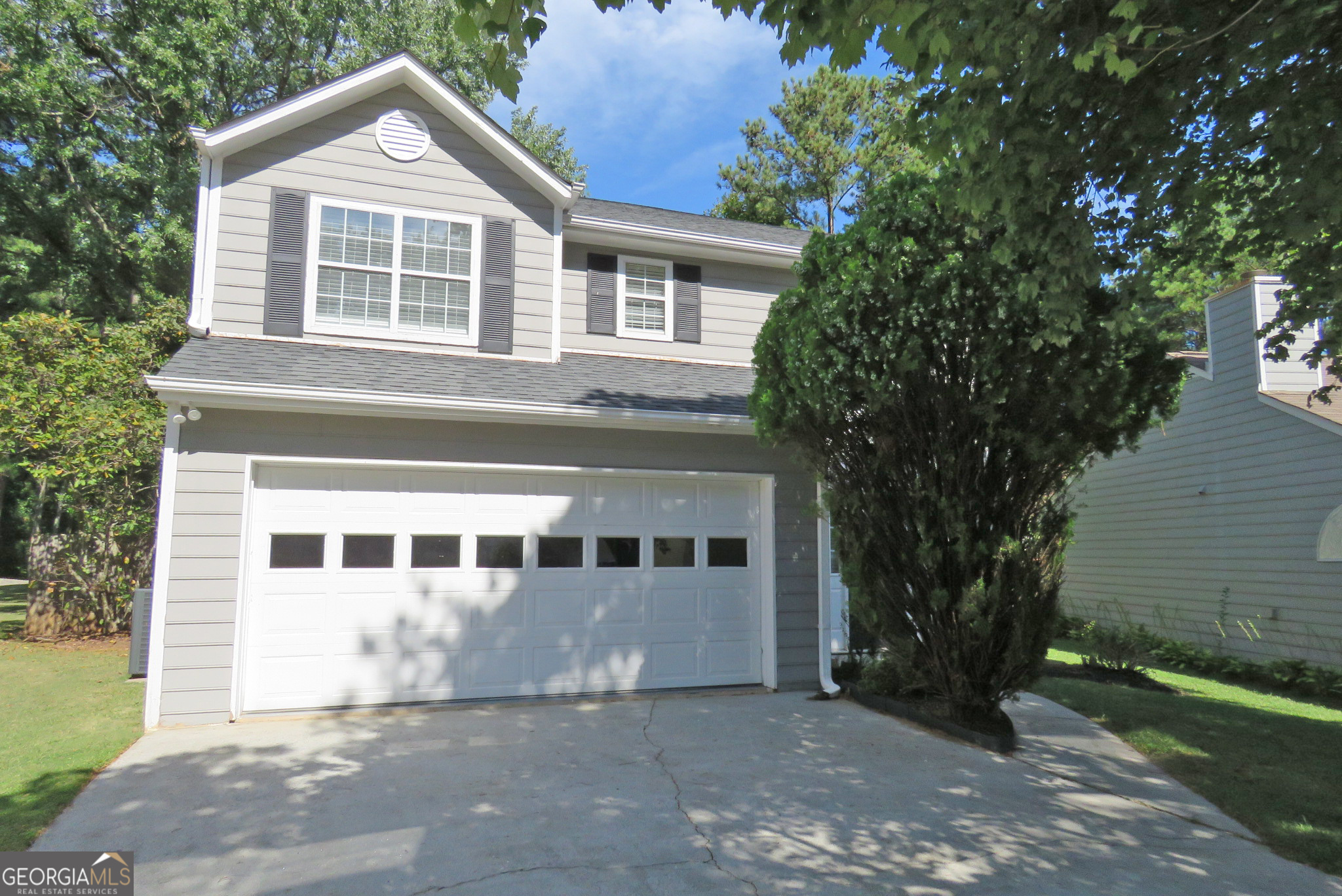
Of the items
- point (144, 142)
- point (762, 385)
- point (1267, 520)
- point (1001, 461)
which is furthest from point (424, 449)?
point (144, 142)

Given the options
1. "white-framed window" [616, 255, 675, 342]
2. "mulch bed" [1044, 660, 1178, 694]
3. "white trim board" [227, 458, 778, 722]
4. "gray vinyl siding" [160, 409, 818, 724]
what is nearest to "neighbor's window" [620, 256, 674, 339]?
"white-framed window" [616, 255, 675, 342]

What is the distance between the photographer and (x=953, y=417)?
632 centimetres

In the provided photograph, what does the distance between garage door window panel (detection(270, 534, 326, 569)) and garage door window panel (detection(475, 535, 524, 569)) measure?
1.42 meters

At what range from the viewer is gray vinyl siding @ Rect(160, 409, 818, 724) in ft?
22.3

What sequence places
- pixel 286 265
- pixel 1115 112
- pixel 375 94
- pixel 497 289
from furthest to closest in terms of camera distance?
pixel 497 289
pixel 375 94
pixel 286 265
pixel 1115 112

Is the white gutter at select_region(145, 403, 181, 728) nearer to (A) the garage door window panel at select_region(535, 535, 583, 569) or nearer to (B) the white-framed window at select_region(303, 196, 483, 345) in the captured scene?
(B) the white-framed window at select_region(303, 196, 483, 345)

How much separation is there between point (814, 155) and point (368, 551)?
20424mm

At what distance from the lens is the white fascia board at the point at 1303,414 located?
9.71 meters

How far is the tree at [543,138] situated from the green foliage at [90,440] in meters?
14.7

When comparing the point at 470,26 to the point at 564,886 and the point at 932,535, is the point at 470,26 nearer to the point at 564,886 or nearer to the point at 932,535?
the point at 564,886

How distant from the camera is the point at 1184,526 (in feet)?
39.4

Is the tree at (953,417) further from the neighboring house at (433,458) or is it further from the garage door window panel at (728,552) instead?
the garage door window panel at (728,552)

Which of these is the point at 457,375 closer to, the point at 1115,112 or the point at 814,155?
the point at 1115,112

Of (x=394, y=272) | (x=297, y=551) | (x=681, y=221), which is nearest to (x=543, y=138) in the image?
(x=681, y=221)
